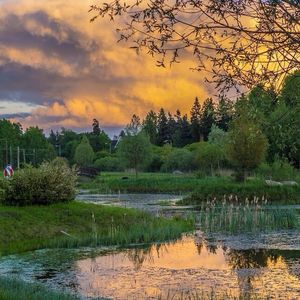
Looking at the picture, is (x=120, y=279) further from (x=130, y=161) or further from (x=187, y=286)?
(x=130, y=161)

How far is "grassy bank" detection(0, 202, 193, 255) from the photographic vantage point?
21531 mm

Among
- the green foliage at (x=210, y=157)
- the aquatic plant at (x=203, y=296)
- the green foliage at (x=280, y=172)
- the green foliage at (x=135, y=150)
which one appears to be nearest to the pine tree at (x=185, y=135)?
the green foliage at (x=135, y=150)

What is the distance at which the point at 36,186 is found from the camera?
25.5 meters

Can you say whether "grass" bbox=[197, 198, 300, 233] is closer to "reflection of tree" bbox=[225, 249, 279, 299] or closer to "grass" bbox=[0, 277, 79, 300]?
"reflection of tree" bbox=[225, 249, 279, 299]

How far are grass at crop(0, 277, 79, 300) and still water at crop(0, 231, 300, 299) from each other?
1.50 meters

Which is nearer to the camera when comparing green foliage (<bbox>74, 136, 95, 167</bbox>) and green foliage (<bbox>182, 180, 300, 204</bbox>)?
green foliage (<bbox>182, 180, 300, 204</bbox>)

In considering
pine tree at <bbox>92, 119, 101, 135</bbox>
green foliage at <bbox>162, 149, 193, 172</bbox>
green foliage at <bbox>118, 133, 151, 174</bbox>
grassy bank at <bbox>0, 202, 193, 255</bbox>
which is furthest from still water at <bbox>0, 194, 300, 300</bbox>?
pine tree at <bbox>92, 119, 101, 135</bbox>

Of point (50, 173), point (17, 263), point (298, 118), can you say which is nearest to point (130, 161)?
point (50, 173)

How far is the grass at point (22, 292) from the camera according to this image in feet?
A: 35.1

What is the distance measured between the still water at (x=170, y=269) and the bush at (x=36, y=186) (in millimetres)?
5437

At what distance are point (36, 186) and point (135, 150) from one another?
Answer: 51003mm

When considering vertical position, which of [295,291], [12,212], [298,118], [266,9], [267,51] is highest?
[266,9]

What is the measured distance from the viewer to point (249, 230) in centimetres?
2628

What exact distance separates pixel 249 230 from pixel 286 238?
2693mm
